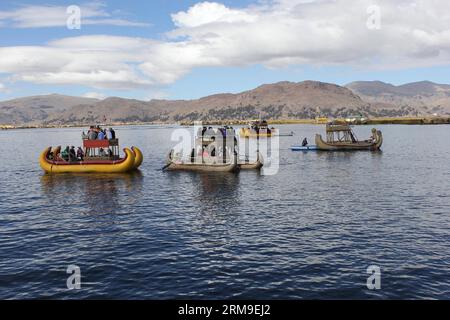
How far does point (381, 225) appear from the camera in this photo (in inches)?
1003

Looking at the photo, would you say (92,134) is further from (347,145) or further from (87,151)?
(347,145)

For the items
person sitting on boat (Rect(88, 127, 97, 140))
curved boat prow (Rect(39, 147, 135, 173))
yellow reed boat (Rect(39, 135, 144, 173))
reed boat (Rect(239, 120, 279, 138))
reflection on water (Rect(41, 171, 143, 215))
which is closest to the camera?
reflection on water (Rect(41, 171, 143, 215))

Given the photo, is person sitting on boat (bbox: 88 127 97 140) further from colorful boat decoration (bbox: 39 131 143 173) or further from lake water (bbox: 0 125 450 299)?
lake water (bbox: 0 125 450 299)

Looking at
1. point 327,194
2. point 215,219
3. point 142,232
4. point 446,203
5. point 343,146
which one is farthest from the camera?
point 343,146

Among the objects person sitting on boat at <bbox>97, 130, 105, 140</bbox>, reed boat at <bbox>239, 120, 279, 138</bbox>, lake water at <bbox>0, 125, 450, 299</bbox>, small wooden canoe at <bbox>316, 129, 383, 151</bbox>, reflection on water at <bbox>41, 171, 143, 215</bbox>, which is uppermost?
reed boat at <bbox>239, 120, 279, 138</bbox>

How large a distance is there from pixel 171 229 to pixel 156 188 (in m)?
15.1

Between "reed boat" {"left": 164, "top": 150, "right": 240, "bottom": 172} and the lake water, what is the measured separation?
4568mm

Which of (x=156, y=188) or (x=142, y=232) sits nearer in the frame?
(x=142, y=232)

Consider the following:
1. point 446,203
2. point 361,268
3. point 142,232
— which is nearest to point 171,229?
point 142,232

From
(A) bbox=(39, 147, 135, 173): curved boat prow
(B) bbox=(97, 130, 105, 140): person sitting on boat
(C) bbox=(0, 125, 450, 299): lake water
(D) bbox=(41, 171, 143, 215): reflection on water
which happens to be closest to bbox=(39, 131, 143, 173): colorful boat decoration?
(A) bbox=(39, 147, 135, 173): curved boat prow

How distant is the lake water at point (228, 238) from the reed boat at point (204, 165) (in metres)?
4.57

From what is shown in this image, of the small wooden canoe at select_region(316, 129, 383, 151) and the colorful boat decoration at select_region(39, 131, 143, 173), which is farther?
the small wooden canoe at select_region(316, 129, 383, 151)

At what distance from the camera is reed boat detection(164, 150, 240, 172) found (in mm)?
47875
